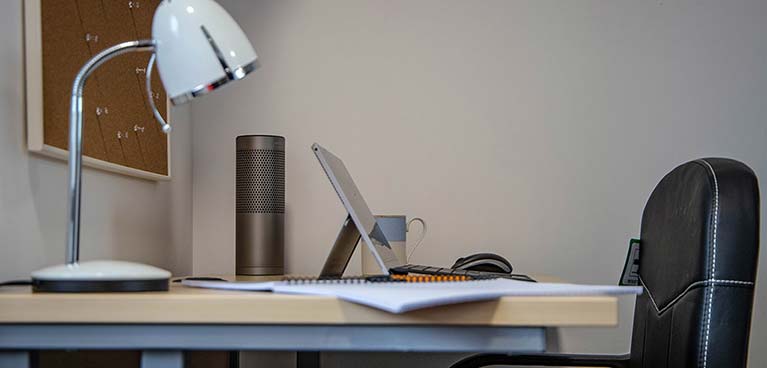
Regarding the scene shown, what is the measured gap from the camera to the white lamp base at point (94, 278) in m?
1.01

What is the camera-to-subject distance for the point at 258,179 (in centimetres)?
183

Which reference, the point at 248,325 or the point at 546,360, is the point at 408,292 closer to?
the point at 248,325

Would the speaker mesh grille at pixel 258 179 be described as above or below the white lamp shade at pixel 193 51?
below

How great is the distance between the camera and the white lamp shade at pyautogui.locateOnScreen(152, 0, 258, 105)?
1057mm

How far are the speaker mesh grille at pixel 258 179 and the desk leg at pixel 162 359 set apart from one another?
2.90ft

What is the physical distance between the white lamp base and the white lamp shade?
0.75ft

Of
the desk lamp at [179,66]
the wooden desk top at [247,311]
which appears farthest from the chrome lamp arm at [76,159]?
the wooden desk top at [247,311]

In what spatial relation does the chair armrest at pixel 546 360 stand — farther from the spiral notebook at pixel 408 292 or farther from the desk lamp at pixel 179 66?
the desk lamp at pixel 179 66

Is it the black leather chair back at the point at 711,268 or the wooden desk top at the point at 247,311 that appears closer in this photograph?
the wooden desk top at the point at 247,311

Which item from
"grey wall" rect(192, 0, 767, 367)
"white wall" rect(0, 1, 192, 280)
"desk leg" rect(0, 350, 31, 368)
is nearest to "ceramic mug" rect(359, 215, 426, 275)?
"grey wall" rect(192, 0, 767, 367)

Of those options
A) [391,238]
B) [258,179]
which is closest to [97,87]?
[258,179]

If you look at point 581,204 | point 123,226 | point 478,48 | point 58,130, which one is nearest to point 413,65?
point 478,48

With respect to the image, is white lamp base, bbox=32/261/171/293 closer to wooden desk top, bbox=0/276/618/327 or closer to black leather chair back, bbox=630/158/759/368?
wooden desk top, bbox=0/276/618/327

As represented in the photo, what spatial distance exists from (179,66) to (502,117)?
1268mm
